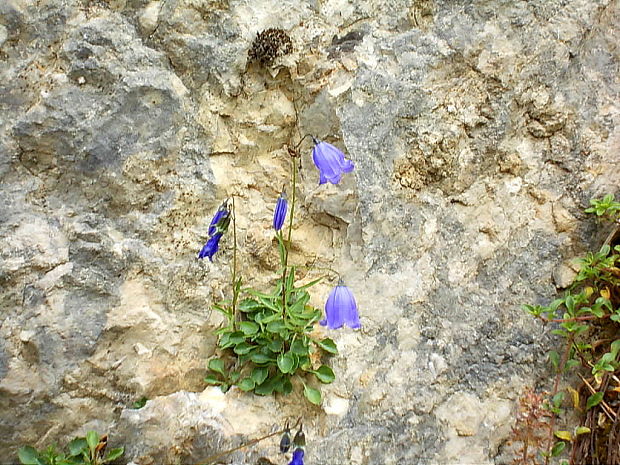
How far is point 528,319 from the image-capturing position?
229 centimetres

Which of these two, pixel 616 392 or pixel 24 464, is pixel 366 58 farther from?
pixel 24 464

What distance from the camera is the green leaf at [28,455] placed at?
2090mm

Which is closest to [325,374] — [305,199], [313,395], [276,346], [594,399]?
[313,395]

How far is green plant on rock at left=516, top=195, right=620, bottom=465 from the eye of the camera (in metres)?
2.11

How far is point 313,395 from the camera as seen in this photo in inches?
86.6

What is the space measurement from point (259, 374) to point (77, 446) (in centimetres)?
67

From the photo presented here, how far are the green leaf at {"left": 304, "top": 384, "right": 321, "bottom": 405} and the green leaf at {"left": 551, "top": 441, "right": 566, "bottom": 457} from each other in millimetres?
800

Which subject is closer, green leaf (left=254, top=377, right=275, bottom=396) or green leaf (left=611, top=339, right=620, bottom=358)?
green leaf (left=611, top=339, right=620, bottom=358)

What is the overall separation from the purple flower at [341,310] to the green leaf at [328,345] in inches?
6.5

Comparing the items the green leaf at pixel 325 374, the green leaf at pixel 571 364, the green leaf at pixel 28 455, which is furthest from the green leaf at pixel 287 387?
the green leaf at pixel 571 364

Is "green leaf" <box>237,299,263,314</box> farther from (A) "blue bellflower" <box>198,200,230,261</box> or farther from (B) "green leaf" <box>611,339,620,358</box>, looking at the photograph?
(B) "green leaf" <box>611,339,620,358</box>

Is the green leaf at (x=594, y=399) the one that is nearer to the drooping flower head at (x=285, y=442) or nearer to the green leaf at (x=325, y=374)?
→ the green leaf at (x=325, y=374)

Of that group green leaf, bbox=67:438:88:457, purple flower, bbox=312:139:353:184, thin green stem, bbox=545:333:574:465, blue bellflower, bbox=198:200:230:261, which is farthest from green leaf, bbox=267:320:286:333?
thin green stem, bbox=545:333:574:465

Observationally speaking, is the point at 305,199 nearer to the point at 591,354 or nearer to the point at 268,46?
the point at 268,46
